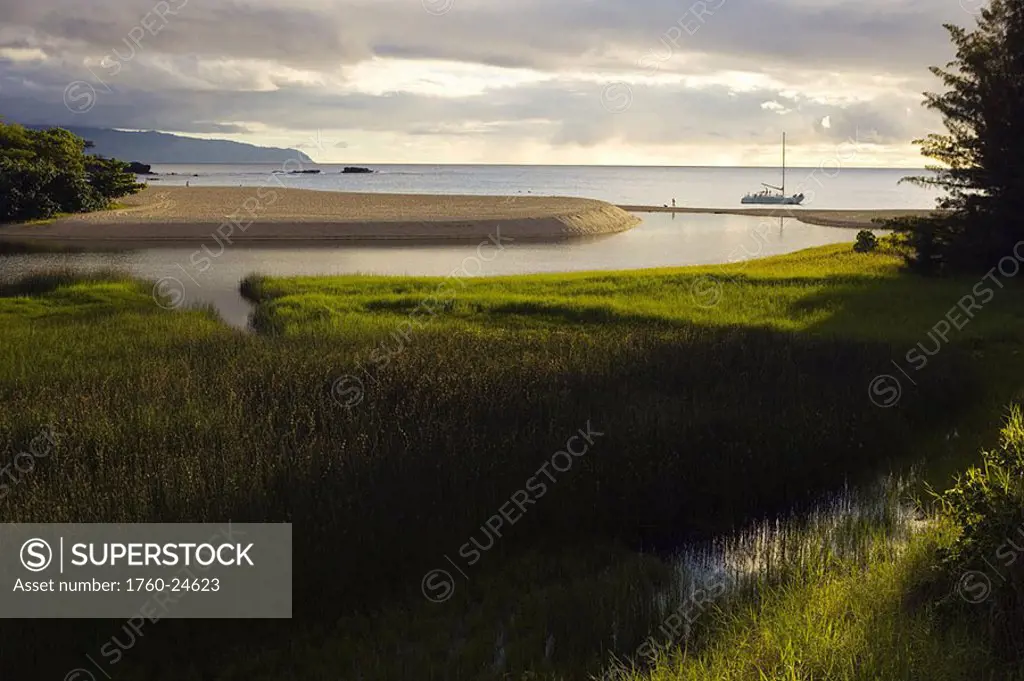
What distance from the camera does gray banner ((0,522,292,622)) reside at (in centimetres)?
607

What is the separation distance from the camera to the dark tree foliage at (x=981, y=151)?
21.3 m

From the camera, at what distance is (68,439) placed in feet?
28.6

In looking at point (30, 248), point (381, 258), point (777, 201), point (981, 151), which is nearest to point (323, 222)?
point (381, 258)

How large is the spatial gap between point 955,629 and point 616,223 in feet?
183

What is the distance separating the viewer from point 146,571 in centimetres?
642

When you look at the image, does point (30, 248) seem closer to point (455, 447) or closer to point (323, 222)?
point (323, 222)

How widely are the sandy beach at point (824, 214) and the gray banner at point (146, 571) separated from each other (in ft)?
191

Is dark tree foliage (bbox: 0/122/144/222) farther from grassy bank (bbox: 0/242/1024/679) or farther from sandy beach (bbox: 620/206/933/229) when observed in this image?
sandy beach (bbox: 620/206/933/229)

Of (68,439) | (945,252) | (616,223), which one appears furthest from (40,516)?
(616,223)

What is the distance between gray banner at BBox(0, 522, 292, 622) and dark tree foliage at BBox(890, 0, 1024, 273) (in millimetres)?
20797

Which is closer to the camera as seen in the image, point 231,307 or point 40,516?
point 40,516

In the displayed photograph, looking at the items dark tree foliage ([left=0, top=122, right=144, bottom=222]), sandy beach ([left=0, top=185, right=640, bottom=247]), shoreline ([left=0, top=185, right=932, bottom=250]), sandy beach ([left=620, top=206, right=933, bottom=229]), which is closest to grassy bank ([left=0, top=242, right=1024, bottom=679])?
shoreline ([left=0, top=185, right=932, bottom=250])

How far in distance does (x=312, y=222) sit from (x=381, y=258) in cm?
1282

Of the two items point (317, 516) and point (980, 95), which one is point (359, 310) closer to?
point (317, 516)
